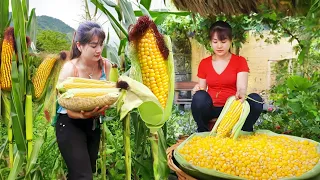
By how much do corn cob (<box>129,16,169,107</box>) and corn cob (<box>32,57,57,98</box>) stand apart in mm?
611

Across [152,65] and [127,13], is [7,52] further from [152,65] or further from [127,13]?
[152,65]

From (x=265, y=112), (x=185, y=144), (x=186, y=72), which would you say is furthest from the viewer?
(x=186, y=72)

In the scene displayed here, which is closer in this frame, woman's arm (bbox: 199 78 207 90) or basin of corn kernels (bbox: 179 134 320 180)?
basin of corn kernels (bbox: 179 134 320 180)

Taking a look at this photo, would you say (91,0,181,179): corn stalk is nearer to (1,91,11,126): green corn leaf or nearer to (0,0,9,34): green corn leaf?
(0,0,9,34): green corn leaf

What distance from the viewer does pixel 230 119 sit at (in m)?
2.41

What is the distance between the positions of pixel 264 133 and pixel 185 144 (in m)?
0.60

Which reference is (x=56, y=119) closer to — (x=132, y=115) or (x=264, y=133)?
(x=132, y=115)

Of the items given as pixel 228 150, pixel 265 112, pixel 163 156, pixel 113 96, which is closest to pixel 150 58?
pixel 113 96

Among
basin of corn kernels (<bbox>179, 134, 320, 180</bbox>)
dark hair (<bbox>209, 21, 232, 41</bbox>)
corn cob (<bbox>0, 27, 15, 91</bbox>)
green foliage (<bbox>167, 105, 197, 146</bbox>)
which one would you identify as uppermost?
dark hair (<bbox>209, 21, 232, 41</bbox>)

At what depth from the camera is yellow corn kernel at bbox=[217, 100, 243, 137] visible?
7.88 ft

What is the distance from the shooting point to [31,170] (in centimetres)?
199

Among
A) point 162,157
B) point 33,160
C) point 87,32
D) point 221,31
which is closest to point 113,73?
point 87,32

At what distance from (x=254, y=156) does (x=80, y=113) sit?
990mm

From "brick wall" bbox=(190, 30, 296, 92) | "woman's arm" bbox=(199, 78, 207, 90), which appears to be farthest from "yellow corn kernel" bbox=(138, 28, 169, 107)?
"brick wall" bbox=(190, 30, 296, 92)
